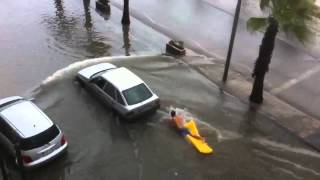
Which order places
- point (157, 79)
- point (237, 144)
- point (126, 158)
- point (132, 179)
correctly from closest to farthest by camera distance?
1. point (132, 179)
2. point (126, 158)
3. point (237, 144)
4. point (157, 79)

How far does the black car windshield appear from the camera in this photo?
16.8 m

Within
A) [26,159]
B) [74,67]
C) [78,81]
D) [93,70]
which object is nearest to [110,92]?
[93,70]

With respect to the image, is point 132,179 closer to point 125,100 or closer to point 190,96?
point 125,100

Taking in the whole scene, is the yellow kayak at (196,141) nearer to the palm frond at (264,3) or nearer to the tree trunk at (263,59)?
the tree trunk at (263,59)

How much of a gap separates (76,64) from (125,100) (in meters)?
5.98

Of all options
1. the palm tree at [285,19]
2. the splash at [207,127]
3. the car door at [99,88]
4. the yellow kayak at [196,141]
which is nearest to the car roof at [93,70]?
the car door at [99,88]

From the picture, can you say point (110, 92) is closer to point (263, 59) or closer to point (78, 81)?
point (78, 81)

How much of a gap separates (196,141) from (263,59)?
15.9 ft

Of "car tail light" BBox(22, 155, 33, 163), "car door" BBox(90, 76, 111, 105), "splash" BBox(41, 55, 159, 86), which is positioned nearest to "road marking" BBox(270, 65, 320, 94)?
"splash" BBox(41, 55, 159, 86)

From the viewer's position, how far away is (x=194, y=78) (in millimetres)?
20797

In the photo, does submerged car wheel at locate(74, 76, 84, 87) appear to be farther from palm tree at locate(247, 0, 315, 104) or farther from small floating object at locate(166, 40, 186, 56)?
palm tree at locate(247, 0, 315, 104)

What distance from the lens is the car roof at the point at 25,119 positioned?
552 inches

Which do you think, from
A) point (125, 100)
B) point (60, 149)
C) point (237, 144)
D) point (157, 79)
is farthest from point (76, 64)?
point (237, 144)

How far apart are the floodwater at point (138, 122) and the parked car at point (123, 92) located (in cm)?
54
